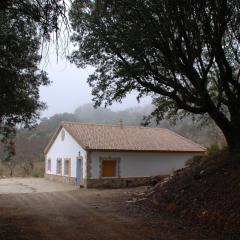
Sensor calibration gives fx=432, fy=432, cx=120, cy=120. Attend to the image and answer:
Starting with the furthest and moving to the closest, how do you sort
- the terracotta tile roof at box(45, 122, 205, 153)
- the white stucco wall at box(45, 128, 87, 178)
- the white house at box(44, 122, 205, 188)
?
the white stucco wall at box(45, 128, 87, 178) < the terracotta tile roof at box(45, 122, 205, 153) < the white house at box(44, 122, 205, 188)

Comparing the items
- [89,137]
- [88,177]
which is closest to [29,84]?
[88,177]

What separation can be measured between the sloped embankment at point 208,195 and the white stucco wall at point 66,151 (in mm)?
14032

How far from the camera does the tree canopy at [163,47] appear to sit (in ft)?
39.2

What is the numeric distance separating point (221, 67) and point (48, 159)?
2968 centimetres

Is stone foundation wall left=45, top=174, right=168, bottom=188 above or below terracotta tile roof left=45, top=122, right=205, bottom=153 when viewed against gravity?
below

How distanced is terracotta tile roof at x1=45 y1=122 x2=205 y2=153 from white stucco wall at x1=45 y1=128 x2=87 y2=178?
28.3 inches

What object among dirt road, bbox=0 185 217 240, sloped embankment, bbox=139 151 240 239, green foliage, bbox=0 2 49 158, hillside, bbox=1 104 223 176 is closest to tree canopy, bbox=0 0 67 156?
green foliage, bbox=0 2 49 158

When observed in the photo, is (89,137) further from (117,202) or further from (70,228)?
(70,228)

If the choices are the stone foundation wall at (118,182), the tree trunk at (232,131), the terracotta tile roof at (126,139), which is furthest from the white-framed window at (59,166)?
the tree trunk at (232,131)

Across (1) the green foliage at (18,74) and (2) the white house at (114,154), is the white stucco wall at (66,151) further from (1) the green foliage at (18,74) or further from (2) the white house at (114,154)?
(1) the green foliage at (18,74)

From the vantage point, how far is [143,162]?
3334cm

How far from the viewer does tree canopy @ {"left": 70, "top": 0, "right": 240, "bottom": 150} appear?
1195 cm

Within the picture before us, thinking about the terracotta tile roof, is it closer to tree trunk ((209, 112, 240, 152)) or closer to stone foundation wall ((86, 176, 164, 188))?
stone foundation wall ((86, 176, 164, 188))

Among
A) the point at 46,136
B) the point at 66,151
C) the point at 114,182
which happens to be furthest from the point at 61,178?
the point at 46,136
